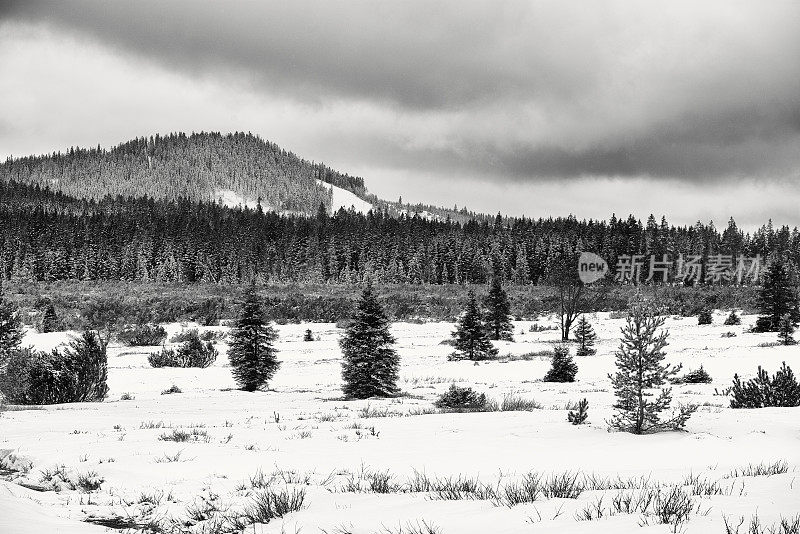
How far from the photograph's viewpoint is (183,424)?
37.0ft

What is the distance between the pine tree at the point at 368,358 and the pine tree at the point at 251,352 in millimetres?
3682

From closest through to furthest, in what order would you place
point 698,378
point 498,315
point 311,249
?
point 698,378 < point 498,315 < point 311,249

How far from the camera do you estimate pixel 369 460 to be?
7504mm

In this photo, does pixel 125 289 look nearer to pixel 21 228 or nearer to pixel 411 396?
pixel 411 396

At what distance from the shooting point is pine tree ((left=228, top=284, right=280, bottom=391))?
19719 millimetres

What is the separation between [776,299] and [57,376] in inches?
1467

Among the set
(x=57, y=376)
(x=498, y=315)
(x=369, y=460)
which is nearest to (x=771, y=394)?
(x=369, y=460)

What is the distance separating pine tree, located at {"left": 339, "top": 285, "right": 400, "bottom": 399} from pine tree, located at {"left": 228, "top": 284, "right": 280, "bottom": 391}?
12.1ft

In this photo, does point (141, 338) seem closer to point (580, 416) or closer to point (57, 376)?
point (57, 376)

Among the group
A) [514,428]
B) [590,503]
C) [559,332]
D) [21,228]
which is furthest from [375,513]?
[21,228]

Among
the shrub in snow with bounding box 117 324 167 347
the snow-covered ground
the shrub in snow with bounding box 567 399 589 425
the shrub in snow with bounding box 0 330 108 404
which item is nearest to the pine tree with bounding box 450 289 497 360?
the snow-covered ground

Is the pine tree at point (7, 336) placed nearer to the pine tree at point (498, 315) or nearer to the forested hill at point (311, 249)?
the pine tree at point (498, 315)

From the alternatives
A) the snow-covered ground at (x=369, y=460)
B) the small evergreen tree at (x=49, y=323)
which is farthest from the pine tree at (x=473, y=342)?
the small evergreen tree at (x=49, y=323)

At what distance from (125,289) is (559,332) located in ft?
173
